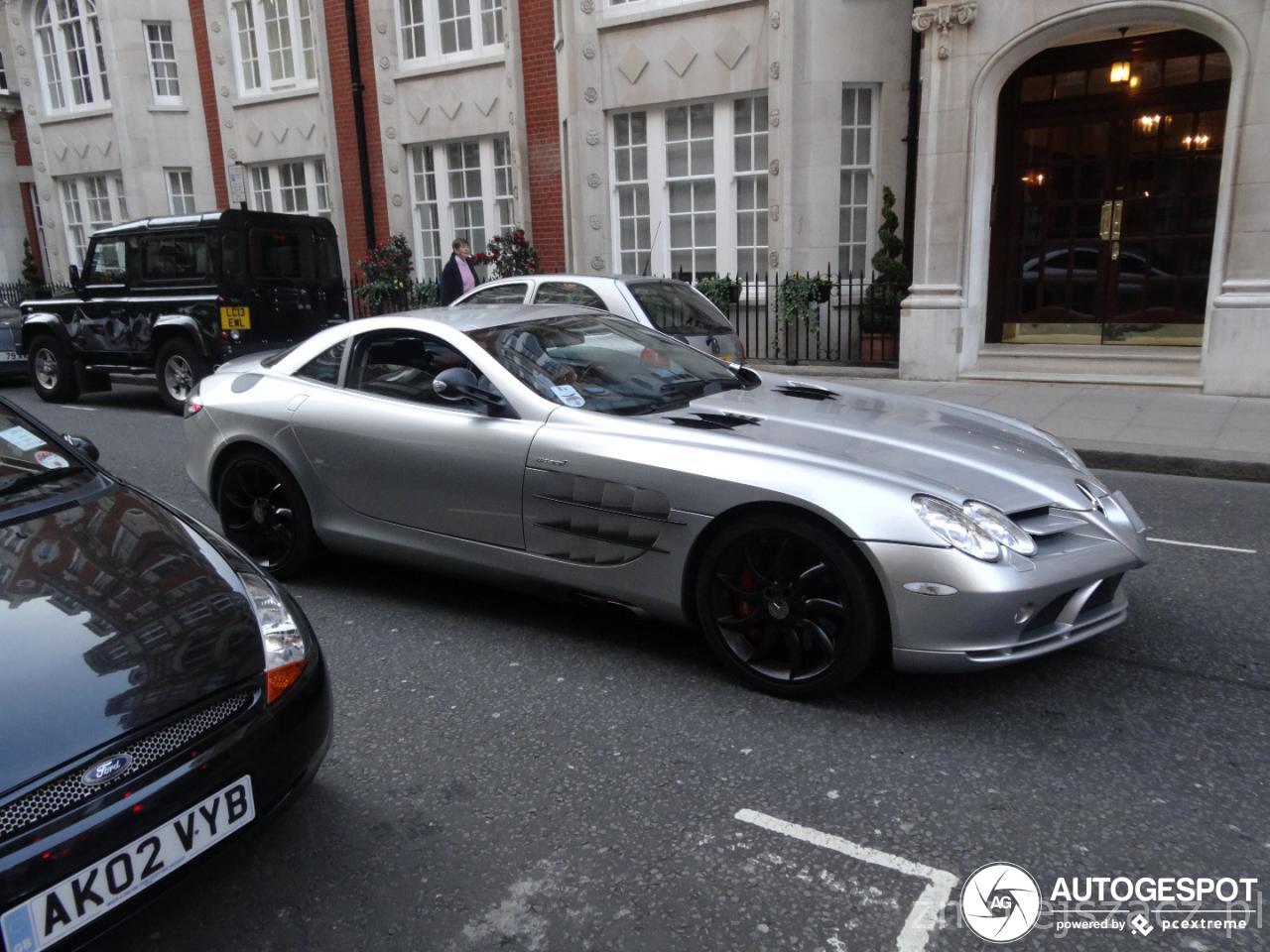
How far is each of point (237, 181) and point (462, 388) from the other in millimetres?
18502

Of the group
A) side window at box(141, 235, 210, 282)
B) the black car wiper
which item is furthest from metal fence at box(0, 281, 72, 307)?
the black car wiper

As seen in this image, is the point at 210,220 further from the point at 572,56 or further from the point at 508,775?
the point at 508,775

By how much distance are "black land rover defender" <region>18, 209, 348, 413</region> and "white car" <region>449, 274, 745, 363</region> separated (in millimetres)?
3471

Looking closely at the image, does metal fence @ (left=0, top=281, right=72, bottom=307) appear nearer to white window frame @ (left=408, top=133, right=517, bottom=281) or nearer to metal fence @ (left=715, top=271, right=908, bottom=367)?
white window frame @ (left=408, top=133, right=517, bottom=281)

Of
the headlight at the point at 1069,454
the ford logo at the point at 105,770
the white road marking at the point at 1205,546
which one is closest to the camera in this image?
the ford logo at the point at 105,770

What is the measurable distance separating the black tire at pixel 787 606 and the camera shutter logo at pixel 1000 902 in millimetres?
938

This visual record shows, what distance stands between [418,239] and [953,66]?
1029cm

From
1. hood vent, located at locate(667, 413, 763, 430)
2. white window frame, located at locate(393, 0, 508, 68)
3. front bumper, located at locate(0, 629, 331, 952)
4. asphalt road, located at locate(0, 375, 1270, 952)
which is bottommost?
asphalt road, located at locate(0, 375, 1270, 952)

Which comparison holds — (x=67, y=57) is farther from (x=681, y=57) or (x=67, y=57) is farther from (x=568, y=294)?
(x=568, y=294)

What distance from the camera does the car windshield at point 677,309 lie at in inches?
340

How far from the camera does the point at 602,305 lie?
8.62 m

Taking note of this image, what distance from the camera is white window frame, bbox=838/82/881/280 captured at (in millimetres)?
13039

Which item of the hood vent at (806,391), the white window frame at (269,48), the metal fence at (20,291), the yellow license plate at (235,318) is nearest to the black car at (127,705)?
the hood vent at (806,391)

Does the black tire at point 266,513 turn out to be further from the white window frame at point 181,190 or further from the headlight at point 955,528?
the white window frame at point 181,190
